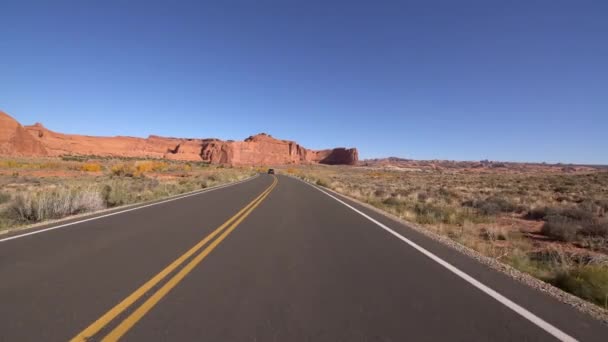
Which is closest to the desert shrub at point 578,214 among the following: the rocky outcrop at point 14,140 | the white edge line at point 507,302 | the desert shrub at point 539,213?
Answer: the desert shrub at point 539,213

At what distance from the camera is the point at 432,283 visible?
4.41 m

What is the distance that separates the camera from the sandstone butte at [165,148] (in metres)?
71.7

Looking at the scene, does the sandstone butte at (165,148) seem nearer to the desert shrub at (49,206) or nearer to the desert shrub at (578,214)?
the desert shrub at (49,206)

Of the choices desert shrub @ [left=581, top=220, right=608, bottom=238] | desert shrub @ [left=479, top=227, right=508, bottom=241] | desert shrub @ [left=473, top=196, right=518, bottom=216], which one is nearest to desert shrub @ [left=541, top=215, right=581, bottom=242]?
desert shrub @ [left=581, top=220, right=608, bottom=238]

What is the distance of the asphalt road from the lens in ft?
9.89

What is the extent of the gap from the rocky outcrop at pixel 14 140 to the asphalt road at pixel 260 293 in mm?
82181

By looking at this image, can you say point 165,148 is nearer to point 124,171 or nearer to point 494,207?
point 124,171

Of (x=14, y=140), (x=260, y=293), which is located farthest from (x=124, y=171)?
(x=14, y=140)

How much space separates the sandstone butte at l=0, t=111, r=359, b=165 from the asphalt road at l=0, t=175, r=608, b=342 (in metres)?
82.4

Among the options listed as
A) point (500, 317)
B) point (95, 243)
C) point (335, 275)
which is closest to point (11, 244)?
point (95, 243)

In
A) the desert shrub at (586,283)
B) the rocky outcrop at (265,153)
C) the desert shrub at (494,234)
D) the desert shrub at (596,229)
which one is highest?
the rocky outcrop at (265,153)

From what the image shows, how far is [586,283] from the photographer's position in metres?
4.61

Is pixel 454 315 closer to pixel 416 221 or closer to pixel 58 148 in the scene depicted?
pixel 416 221

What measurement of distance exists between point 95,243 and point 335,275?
4.84 meters
